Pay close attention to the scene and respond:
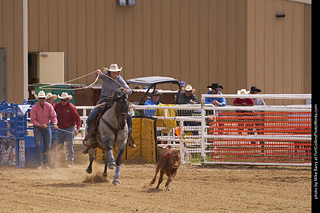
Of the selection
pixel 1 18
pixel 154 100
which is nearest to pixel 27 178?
pixel 154 100

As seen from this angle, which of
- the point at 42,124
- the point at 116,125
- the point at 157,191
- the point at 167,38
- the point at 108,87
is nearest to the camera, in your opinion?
the point at 157,191

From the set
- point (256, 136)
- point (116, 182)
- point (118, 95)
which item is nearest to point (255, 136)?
point (256, 136)

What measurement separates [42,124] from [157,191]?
516 cm

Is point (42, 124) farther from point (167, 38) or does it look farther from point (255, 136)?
point (167, 38)

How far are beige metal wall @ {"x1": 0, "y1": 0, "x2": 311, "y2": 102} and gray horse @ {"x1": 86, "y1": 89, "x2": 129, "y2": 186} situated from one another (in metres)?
16.6

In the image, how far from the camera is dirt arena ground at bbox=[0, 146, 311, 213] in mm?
10547

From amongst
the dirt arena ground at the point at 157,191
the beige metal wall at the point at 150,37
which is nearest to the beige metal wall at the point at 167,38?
the beige metal wall at the point at 150,37

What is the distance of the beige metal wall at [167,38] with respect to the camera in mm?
30219

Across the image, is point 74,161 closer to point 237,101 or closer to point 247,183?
point 237,101

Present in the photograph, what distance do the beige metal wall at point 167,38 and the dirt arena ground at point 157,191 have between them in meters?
14.6

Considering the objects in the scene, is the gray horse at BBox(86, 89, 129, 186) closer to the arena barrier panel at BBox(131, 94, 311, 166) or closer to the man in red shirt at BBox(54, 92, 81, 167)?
the arena barrier panel at BBox(131, 94, 311, 166)

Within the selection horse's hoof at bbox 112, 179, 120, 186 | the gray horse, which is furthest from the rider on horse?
horse's hoof at bbox 112, 179, 120, 186

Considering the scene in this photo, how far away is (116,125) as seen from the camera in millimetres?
13734

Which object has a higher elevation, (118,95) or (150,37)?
(150,37)
